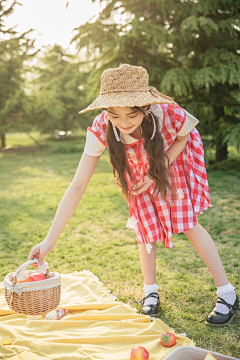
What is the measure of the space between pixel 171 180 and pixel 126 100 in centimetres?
66

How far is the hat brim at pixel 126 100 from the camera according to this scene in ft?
5.65

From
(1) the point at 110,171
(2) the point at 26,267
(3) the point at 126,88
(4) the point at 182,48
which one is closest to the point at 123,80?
(3) the point at 126,88

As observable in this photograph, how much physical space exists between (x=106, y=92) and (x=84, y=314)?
1402 mm

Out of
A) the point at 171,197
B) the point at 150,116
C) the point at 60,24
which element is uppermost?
the point at 60,24

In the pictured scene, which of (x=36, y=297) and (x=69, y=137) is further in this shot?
(x=69, y=137)

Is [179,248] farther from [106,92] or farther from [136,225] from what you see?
[106,92]

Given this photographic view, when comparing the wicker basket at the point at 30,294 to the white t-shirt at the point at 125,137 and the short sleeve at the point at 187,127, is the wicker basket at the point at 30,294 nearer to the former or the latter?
the white t-shirt at the point at 125,137

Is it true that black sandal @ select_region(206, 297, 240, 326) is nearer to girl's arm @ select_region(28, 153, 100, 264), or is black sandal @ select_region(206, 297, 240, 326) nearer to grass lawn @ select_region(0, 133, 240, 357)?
grass lawn @ select_region(0, 133, 240, 357)

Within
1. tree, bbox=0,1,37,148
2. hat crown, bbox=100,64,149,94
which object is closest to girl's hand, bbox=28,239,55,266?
hat crown, bbox=100,64,149,94

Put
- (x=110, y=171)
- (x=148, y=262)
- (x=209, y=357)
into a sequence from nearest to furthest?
(x=209, y=357) → (x=148, y=262) → (x=110, y=171)

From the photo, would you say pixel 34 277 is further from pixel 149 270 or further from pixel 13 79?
pixel 13 79

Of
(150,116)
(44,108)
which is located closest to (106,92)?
(150,116)

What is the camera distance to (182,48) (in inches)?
268

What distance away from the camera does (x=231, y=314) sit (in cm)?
219
